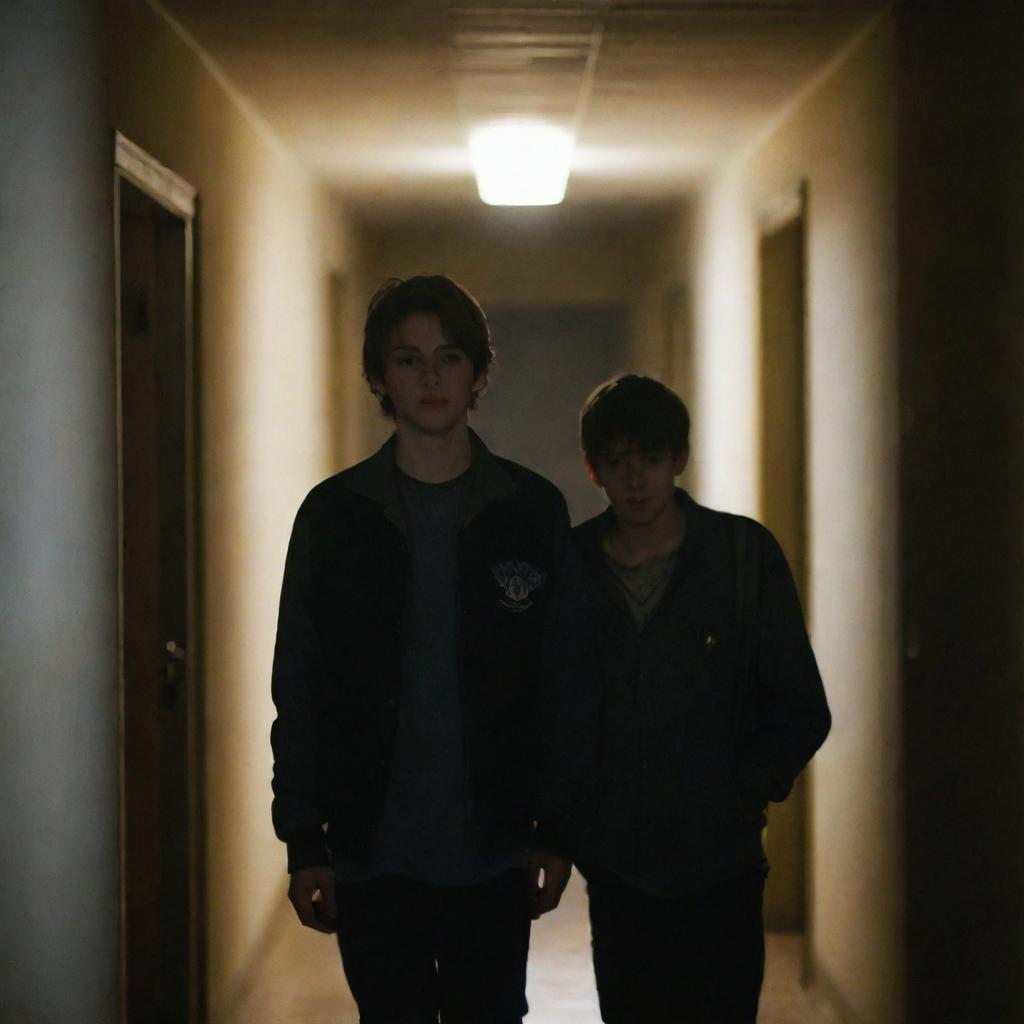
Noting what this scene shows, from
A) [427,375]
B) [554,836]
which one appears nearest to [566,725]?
[554,836]

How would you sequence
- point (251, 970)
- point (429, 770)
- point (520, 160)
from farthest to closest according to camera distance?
point (520, 160)
point (251, 970)
point (429, 770)

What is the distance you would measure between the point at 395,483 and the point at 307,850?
49 cm

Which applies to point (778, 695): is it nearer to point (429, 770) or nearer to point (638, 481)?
point (638, 481)

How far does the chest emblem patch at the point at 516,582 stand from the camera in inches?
81.8

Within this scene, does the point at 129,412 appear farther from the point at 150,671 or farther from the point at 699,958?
the point at 699,958

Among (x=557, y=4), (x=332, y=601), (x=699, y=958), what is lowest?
(x=699, y=958)

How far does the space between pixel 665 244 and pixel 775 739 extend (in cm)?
505

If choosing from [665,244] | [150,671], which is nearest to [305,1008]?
[150,671]

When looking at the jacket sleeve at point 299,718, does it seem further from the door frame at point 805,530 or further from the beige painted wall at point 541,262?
the beige painted wall at point 541,262

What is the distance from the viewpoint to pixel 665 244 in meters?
7.03

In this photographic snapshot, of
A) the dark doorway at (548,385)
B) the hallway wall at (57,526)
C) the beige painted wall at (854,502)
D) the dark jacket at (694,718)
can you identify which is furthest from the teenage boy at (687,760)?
the dark doorway at (548,385)

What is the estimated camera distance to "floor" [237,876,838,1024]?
387 cm

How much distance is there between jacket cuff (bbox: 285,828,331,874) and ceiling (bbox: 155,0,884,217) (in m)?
1.78

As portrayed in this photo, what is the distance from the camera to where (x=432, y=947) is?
2.06 meters
